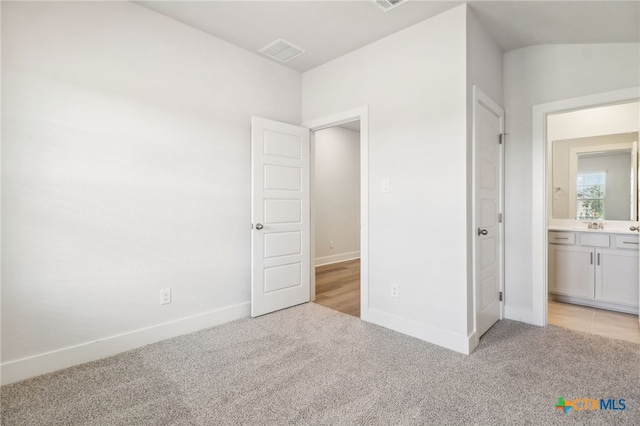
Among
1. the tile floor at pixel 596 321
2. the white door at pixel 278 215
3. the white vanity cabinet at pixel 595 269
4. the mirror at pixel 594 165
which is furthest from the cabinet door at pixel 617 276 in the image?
the white door at pixel 278 215

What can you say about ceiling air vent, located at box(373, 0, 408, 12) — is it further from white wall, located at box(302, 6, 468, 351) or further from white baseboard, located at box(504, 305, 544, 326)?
white baseboard, located at box(504, 305, 544, 326)

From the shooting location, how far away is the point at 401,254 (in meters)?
2.74

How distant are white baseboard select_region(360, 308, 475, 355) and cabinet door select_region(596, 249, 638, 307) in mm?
2065

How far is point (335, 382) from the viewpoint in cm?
194

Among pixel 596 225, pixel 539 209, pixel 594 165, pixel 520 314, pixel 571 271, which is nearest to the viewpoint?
pixel 539 209

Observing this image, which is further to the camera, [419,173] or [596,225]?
[596,225]

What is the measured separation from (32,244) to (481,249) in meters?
3.30

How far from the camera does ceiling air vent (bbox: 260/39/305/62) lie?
117 inches

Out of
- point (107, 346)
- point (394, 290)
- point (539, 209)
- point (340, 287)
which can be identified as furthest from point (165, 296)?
point (539, 209)

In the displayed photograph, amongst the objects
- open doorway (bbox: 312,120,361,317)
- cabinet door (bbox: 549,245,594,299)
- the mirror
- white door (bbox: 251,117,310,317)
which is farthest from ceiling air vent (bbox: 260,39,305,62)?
cabinet door (bbox: 549,245,594,299)

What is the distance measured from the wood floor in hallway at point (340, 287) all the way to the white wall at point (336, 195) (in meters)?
0.41

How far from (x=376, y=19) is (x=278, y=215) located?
6.59 ft

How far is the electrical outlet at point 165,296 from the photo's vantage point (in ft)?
8.47

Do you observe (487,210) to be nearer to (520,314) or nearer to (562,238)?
(520,314)
